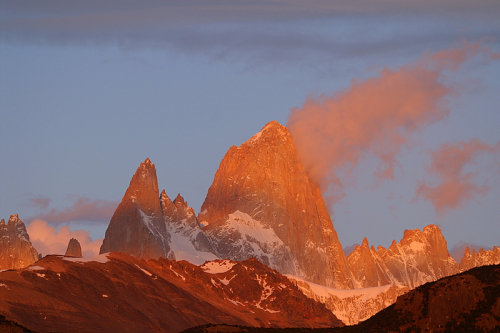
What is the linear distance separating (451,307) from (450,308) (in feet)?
0.54

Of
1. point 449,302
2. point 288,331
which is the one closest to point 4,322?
point 288,331

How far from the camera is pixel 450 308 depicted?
336 ft

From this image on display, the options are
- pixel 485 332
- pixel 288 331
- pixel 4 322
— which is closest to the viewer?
pixel 485 332

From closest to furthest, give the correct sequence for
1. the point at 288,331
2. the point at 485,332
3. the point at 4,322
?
the point at 485,332
the point at 4,322
the point at 288,331

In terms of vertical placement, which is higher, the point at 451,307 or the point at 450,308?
the point at 451,307

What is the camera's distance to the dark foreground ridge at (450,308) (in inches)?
3969

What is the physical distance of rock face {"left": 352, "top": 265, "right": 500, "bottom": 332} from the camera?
101 meters

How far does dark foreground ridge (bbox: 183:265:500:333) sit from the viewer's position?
101 metres

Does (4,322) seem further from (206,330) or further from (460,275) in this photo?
(460,275)

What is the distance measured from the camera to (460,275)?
10638cm

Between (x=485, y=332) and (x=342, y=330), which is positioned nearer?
(x=485, y=332)

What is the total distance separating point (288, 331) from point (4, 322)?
31926 millimetres

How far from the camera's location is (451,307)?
4040 inches

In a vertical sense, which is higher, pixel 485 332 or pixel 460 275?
pixel 460 275
